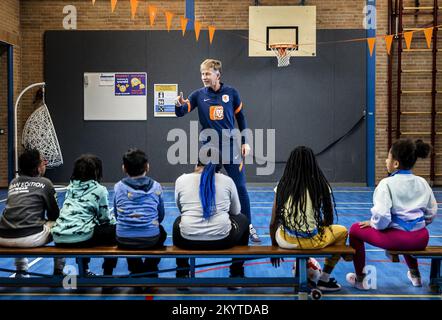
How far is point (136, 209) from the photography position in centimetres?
283

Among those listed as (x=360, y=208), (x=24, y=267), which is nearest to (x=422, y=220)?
(x=24, y=267)

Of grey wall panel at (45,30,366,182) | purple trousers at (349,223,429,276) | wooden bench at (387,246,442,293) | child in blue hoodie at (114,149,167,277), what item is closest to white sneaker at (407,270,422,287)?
wooden bench at (387,246,442,293)

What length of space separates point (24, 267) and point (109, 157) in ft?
20.7

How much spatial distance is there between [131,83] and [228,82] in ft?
6.26

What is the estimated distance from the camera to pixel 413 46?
912 cm

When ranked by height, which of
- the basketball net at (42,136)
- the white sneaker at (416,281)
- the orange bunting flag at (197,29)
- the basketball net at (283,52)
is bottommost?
the white sneaker at (416,281)

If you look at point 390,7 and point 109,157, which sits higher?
point 390,7

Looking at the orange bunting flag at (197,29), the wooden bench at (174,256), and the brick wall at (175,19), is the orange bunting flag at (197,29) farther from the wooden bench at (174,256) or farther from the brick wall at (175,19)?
the wooden bench at (174,256)

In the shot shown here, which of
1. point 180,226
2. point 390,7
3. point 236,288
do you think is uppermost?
point 390,7

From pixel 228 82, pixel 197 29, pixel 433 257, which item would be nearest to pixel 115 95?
pixel 197 29

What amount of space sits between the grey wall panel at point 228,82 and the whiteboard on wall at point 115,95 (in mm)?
119

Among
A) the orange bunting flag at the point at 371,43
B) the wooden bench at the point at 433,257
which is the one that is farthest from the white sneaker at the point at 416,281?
the orange bunting flag at the point at 371,43

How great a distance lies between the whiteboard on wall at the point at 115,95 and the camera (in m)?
9.24

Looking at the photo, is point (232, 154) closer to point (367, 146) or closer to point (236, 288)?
point (236, 288)
